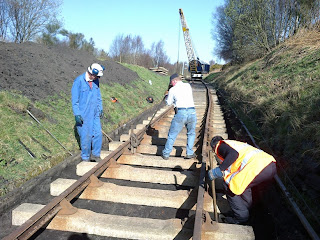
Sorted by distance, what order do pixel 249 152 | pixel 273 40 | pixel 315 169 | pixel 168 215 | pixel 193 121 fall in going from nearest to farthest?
pixel 249 152, pixel 168 215, pixel 315 169, pixel 193 121, pixel 273 40

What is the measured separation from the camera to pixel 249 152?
324 centimetres

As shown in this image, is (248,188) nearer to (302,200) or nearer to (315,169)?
(302,200)

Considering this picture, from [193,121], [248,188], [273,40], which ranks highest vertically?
[273,40]

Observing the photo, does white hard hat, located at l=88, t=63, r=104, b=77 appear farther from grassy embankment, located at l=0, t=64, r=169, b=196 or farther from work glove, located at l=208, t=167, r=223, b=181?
work glove, located at l=208, t=167, r=223, b=181

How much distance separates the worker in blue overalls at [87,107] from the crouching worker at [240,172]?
272 centimetres

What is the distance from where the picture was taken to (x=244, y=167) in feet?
10.5

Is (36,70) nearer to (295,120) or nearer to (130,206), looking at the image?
(130,206)

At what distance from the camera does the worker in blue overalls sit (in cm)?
A: 491

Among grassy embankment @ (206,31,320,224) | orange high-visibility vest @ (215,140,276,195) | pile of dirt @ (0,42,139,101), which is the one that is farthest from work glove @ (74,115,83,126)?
grassy embankment @ (206,31,320,224)

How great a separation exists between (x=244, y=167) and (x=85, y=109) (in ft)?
10.4

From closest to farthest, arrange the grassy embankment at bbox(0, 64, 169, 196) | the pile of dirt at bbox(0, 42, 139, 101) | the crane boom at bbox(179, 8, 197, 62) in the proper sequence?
the grassy embankment at bbox(0, 64, 169, 196) < the pile of dirt at bbox(0, 42, 139, 101) < the crane boom at bbox(179, 8, 197, 62)

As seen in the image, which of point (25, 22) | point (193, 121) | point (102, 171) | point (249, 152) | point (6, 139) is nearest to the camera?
point (249, 152)

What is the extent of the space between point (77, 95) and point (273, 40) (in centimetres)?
1731

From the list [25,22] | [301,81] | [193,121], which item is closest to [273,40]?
[301,81]
